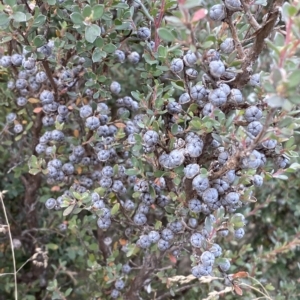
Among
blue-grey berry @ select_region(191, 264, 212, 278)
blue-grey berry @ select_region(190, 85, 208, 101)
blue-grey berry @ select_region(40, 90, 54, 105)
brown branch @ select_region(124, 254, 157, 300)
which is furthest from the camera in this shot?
brown branch @ select_region(124, 254, 157, 300)

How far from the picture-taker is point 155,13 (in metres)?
1.28

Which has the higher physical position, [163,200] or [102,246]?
[163,200]

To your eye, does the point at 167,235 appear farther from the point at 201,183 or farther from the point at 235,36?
the point at 235,36

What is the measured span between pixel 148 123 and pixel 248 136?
0.96 feet

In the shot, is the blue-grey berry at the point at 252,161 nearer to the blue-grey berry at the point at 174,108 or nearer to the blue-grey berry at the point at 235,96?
the blue-grey berry at the point at 235,96

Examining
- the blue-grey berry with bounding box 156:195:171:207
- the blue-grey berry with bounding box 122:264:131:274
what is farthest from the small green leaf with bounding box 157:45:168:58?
the blue-grey berry with bounding box 122:264:131:274

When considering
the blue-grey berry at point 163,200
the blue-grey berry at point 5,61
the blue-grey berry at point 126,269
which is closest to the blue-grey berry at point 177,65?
the blue-grey berry at point 163,200

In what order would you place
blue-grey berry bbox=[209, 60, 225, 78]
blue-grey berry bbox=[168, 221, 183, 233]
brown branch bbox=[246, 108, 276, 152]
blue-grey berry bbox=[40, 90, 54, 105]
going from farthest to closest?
blue-grey berry bbox=[40, 90, 54, 105] < blue-grey berry bbox=[168, 221, 183, 233] < blue-grey berry bbox=[209, 60, 225, 78] < brown branch bbox=[246, 108, 276, 152]

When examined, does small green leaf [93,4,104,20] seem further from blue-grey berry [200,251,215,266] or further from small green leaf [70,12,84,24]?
blue-grey berry [200,251,215,266]

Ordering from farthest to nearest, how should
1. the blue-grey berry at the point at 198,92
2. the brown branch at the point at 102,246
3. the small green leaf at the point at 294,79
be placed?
the brown branch at the point at 102,246 < the blue-grey berry at the point at 198,92 < the small green leaf at the point at 294,79

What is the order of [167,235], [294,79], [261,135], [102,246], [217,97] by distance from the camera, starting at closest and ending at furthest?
1. [294,79]
2. [261,135]
3. [217,97]
4. [167,235]
5. [102,246]

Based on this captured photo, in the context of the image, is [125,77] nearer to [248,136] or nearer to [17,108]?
[17,108]

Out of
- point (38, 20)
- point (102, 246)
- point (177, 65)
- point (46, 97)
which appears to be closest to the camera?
point (177, 65)

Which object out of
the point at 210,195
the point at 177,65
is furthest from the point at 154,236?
the point at 177,65
